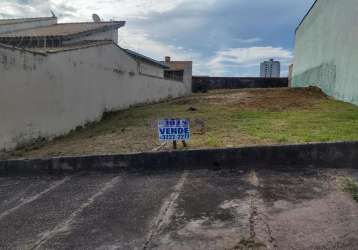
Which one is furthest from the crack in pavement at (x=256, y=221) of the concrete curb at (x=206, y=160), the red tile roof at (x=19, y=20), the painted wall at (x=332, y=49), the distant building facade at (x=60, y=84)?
the red tile roof at (x=19, y=20)

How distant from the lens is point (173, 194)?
521 centimetres

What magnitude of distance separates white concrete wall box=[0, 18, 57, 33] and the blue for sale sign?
59.1 ft

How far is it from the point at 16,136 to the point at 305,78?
18577 millimetres

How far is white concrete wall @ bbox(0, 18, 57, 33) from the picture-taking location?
21859mm

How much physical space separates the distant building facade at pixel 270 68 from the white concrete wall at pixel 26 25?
23.1 m

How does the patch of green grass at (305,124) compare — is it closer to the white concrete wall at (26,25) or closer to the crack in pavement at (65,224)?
the crack in pavement at (65,224)

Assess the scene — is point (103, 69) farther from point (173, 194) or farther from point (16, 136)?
point (173, 194)

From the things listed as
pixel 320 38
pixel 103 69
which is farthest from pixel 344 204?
pixel 320 38

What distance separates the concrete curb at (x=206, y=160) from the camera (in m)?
6.11

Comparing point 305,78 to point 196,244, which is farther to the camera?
point 305,78

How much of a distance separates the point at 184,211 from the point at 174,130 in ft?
7.89

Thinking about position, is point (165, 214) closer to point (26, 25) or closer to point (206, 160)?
point (206, 160)

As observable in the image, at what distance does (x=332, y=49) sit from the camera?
16125mm

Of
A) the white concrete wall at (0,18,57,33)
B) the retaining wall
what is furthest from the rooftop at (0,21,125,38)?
the retaining wall
